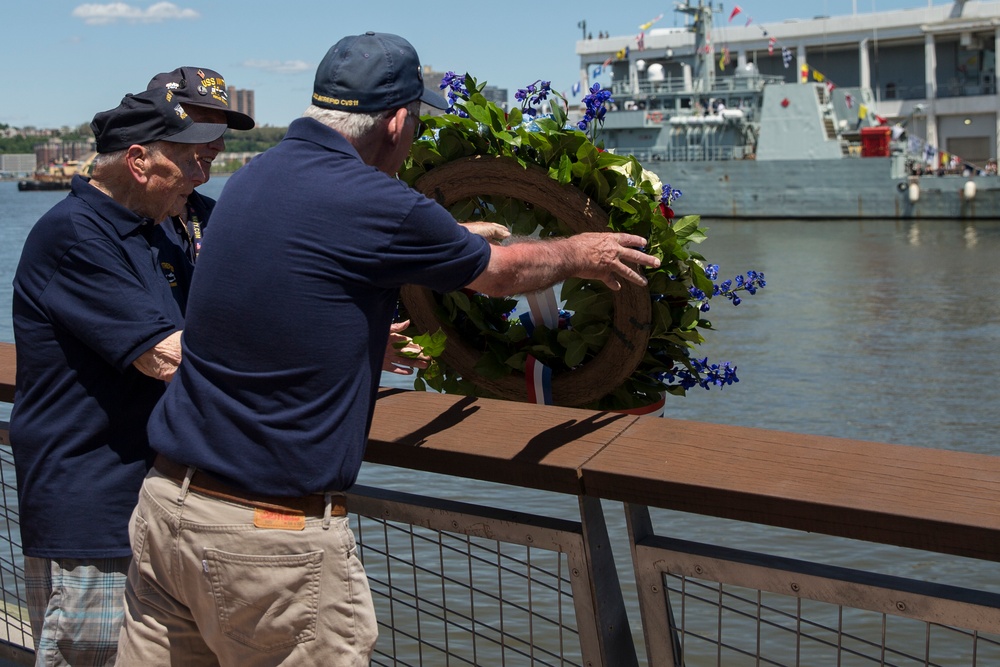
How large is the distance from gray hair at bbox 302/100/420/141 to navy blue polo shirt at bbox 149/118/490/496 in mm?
32

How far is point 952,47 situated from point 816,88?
14536mm

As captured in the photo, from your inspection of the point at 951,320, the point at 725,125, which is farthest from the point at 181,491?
the point at 725,125

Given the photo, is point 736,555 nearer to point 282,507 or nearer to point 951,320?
point 282,507

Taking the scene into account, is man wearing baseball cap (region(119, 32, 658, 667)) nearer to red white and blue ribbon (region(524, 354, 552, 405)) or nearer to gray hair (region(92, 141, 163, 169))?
Result: gray hair (region(92, 141, 163, 169))

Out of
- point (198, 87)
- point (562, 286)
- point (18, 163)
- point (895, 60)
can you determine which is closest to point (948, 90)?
point (895, 60)

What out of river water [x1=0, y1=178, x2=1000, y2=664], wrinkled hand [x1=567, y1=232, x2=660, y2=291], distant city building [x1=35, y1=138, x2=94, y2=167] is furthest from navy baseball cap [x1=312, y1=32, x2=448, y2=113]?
distant city building [x1=35, y1=138, x2=94, y2=167]

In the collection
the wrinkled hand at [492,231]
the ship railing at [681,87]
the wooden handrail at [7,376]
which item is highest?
the ship railing at [681,87]

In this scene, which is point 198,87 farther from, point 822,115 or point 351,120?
point 822,115

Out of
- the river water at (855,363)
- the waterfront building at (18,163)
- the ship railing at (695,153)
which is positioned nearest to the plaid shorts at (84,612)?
the river water at (855,363)

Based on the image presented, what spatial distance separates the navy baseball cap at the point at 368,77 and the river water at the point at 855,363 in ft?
17.6

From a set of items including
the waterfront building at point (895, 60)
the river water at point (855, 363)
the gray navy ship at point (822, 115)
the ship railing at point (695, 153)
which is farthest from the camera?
the waterfront building at point (895, 60)

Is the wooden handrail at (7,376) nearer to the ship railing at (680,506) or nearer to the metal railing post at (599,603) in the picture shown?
the ship railing at (680,506)

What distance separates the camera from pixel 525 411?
274 cm

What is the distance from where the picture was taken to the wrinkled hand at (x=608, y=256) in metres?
2.39
